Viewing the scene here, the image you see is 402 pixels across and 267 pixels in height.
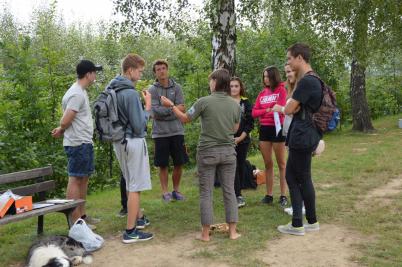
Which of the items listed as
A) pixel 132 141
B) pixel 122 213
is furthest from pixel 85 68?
pixel 122 213

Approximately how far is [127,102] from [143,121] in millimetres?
251

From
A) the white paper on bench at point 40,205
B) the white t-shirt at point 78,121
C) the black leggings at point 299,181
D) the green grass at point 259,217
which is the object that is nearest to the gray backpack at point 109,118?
the white t-shirt at point 78,121

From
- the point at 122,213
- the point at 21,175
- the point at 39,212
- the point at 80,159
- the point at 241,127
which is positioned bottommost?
the point at 122,213

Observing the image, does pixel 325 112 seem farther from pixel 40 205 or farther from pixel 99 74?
pixel 99 74

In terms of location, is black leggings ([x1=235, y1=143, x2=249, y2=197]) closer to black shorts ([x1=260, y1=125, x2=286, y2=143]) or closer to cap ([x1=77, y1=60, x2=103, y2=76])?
black shorts ([x1=260, y1=125, x2=286, y2=143])

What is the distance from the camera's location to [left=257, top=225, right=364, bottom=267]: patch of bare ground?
409 centimetres

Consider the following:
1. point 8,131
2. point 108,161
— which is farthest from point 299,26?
point 8,131

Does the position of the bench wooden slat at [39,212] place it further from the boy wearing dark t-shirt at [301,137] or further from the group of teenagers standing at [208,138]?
the boy wearing dark t-shirt at [301,137]

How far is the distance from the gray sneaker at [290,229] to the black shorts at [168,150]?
6.22 feet

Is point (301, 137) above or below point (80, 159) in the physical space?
above

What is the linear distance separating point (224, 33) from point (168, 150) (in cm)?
237

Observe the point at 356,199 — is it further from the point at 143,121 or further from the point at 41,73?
the point at 41,73

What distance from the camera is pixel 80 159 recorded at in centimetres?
507

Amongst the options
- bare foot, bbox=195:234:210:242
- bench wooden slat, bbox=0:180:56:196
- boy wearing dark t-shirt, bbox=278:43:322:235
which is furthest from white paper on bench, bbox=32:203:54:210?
boy wearing dark t-shirt, bbox=278:43:322:235
